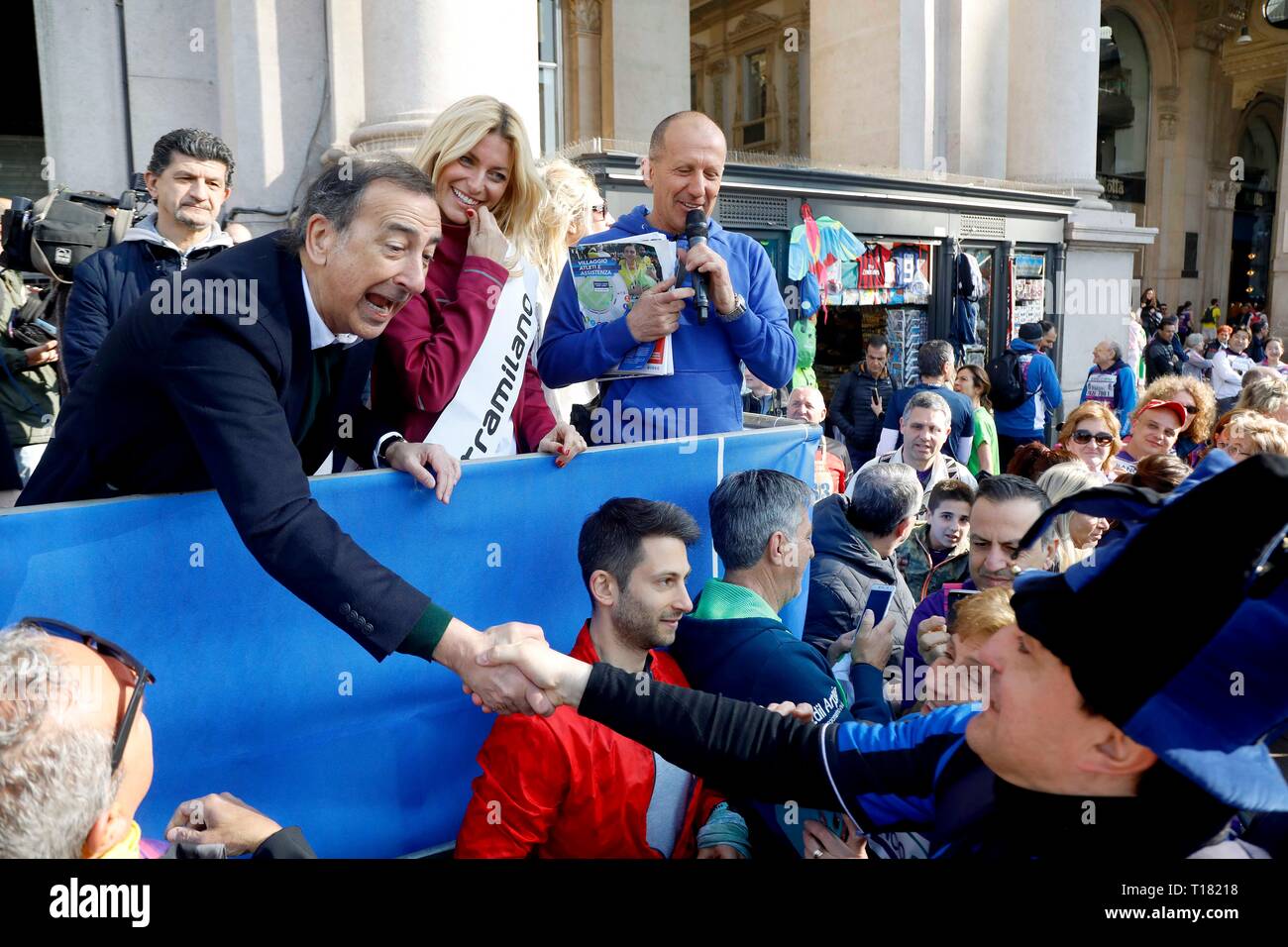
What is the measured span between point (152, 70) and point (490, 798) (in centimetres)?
738

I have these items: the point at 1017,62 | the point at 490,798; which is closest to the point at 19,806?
the point at 490,798

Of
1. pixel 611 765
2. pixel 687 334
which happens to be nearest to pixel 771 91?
pixel 687 334

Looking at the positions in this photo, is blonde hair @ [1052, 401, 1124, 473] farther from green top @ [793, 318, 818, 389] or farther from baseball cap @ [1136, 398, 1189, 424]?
green top @ [793, 318, 818, 389]

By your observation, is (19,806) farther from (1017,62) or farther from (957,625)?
(1017,62)

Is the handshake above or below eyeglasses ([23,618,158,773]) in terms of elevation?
below

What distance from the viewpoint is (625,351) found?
3.26m

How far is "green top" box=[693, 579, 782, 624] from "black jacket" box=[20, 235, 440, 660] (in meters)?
0.96

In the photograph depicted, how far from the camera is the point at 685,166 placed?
11.0 ft

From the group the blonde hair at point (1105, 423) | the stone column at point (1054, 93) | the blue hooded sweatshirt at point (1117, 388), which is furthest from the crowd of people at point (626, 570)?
the stone column at point (1054, 93)

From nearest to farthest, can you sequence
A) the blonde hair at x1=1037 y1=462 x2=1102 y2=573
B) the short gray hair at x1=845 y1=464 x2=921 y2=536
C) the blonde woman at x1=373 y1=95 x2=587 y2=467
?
the blonde woman at x1=373 y1=95 x2=587 y2=467
the blonde hair at x1=1037 y1=462 x2=1102 y2=573
the short gray hair at x1=845 y1=464 x2=921 y2=536

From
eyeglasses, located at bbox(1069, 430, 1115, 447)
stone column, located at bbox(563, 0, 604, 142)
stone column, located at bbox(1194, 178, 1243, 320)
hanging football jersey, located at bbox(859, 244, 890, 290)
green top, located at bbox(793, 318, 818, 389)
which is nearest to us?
eyeglasses, located at bbox(1069, 430, 1115, 447)

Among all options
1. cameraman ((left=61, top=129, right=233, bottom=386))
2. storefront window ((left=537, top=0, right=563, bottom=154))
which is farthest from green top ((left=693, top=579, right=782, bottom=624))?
storefront window ((left=537, top=0, right=563, bottom=154))

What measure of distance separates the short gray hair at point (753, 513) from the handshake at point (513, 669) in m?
0.98

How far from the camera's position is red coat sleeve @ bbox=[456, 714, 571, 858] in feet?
7.29
